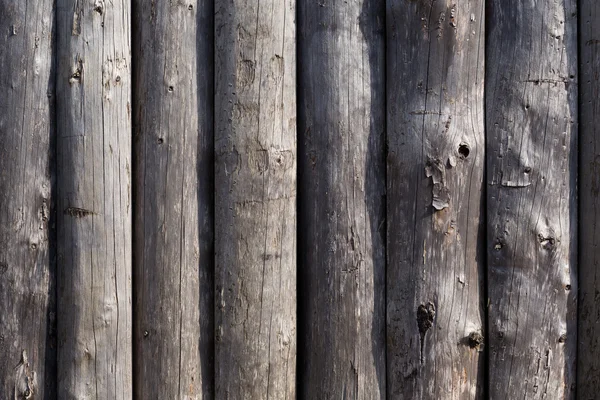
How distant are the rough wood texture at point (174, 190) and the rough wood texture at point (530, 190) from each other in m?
1.31

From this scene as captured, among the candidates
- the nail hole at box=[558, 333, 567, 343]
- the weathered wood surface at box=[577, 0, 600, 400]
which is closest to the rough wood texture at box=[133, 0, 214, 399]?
the nail hole at box=[558, 333, 567, 343]

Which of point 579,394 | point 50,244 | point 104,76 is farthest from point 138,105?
point 579,394

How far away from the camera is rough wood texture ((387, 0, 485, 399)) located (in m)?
2.59

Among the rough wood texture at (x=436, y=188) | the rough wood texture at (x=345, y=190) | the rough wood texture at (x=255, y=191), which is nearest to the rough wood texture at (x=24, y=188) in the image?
the rough wood texture at (x=255, y=191)

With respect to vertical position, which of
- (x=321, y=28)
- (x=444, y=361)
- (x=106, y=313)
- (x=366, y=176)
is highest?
(x=321, y=28)

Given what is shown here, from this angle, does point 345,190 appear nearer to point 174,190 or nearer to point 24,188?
point 174,190

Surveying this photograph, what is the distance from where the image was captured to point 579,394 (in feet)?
8.77

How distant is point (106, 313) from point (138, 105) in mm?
961

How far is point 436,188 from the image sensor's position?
2598 millimetres

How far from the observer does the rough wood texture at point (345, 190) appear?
2.63 metres

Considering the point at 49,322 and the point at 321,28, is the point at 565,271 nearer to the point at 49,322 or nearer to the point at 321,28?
the point at 321,28

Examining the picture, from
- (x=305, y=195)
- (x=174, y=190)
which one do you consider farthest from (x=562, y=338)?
(x=174, y=190)

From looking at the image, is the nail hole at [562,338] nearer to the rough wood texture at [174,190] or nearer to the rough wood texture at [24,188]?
the rough wood texture at [174,190]

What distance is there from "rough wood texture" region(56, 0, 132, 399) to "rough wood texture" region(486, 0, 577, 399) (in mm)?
1673
